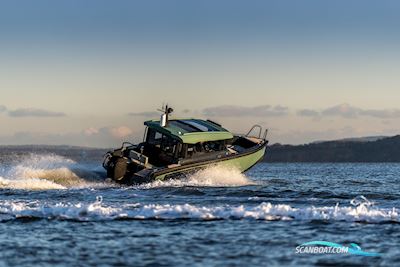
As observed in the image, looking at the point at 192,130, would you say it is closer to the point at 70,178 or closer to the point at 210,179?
the point at 210,179

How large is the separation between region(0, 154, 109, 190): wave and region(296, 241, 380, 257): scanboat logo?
18.8 meters

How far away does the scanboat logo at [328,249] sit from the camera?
12.7 meters

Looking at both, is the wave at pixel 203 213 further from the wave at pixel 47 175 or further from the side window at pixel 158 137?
the side window at pixel 158 137

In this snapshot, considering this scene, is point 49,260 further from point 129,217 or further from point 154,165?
point 154,165

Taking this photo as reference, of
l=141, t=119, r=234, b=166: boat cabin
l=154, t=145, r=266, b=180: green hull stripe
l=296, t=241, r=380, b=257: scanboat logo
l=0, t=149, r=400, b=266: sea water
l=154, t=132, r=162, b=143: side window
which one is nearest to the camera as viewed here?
l=0, t=149, r=400, b=266: sea water

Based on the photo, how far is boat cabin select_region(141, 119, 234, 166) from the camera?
30734 millimetres

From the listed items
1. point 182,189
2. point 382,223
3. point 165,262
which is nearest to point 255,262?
point 165,262

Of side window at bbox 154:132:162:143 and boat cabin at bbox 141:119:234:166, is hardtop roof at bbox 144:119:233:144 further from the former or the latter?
side window at bbox 154:132:162:143

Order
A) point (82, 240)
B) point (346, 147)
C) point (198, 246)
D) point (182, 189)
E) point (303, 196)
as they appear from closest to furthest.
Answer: point (198, 246) < point (82, 240) < point (303, 196) < point (182, 189) < point (346, 147)

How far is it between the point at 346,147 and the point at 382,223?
172741 millimetres

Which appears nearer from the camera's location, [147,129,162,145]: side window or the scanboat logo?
the scanboat logo

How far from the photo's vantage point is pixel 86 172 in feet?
112

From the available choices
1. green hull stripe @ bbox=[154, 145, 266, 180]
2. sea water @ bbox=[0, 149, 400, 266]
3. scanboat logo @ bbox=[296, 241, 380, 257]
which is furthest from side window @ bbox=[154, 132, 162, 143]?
scanboat logo @ bbox=[296, 241, 380, 257]

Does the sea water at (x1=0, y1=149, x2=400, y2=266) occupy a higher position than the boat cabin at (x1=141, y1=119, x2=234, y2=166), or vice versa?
the boat cabin at (x1=141, y1=119, x2=234, y2=166)
